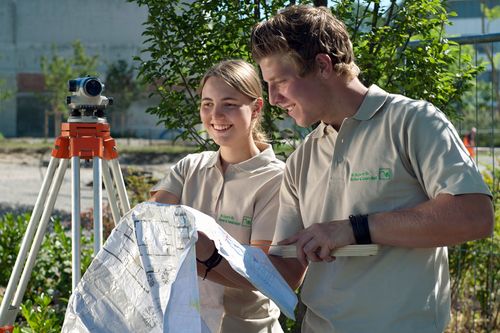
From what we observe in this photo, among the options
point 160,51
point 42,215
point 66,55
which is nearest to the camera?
point 42,215

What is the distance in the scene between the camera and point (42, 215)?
368 cm

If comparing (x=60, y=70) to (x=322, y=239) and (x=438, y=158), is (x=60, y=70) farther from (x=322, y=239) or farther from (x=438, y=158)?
(x=438, y=158)

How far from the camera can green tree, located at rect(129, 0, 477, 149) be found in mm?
3975

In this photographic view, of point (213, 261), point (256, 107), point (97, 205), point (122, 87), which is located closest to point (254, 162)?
point (256, 107)

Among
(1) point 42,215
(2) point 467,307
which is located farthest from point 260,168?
(2) point 467,307

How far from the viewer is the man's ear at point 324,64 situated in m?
2.28

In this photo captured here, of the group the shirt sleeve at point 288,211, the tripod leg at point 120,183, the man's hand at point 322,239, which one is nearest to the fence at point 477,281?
the tripod leg at point 120,183

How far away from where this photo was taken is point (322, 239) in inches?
87.6

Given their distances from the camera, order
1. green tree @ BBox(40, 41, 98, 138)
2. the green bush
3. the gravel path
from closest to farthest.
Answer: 1. the green bush
2. the gravel path
3. green tree @ BBox(40, 41, 98, 138)

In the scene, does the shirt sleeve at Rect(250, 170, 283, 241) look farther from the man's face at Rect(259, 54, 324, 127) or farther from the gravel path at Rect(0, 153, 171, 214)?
the gravel path at Rect(0, 153, 171, 214)

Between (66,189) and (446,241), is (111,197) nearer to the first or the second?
(446,241)

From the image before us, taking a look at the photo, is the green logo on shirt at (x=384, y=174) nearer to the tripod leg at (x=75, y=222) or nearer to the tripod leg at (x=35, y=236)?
the tripod leg at (x=75, y=222)

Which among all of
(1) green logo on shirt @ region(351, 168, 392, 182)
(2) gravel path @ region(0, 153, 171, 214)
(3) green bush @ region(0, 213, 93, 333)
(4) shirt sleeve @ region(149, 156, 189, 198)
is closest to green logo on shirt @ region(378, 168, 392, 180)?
(1) green logo on shirt @ region(351, 168, 392, 182)

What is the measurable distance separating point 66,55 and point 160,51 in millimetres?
23825
